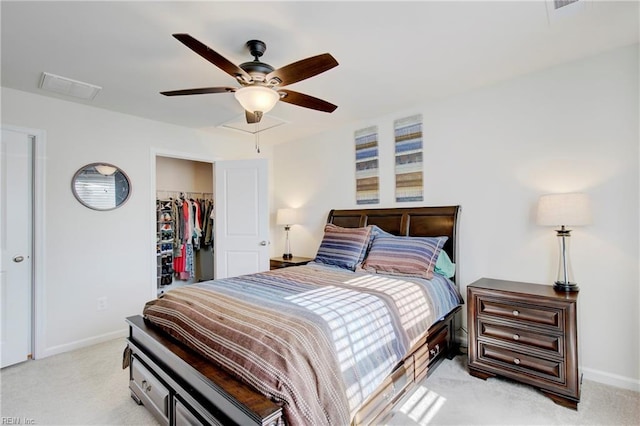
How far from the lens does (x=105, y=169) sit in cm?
329

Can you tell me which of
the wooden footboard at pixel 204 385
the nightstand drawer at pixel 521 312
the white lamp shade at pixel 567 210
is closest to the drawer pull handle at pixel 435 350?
the wooden footboard at pixel 204 385

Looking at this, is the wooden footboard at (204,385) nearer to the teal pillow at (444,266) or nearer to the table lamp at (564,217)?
the teal pillow at (444,266)

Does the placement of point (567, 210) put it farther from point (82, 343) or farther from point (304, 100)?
point (82, 343)

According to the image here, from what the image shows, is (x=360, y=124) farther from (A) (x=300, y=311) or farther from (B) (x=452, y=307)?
(A) (x=300, y=311)

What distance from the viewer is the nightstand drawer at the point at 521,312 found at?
2.06m

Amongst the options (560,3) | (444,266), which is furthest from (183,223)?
(560,3)

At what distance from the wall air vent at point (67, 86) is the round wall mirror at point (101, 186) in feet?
2.35

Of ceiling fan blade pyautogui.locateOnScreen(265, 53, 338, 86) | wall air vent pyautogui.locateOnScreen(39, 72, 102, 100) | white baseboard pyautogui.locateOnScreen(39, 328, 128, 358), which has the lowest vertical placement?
white baseboard pyautogui.locateOnScreen(39, 328, 128, 358)

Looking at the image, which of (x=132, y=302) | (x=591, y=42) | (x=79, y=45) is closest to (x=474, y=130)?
(x=591, y=42)

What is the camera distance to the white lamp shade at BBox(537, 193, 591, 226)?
2.14m

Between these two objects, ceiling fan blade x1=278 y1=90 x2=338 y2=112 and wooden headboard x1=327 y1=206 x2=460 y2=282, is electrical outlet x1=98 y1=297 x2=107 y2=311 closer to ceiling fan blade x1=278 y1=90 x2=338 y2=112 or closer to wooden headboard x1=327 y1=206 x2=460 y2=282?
wooden headboard x1=327 y1=206 x2=460 y2=282

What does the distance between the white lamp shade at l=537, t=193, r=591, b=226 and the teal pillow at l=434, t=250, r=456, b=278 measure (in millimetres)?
809

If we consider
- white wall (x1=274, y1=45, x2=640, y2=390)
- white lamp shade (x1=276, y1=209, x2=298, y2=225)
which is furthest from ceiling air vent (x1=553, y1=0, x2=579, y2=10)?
white lamp shade (x1=276, y1=209, x2=298, y2=225)

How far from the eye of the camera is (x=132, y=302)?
137 inches
